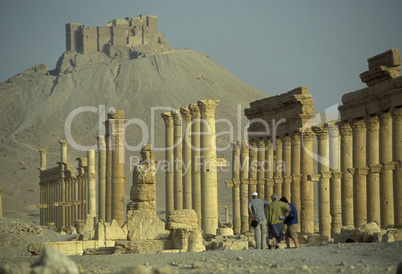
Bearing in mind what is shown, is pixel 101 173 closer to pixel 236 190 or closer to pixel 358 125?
pixel 236 190

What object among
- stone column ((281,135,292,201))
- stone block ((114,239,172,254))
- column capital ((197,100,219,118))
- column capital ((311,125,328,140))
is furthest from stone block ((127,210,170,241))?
stone column ((281,135,292,201))

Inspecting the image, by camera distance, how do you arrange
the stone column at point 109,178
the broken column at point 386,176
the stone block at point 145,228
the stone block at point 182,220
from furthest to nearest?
the stone column at point 109,178
the broken column at point 386,176
the stone block at point 182,220
the stone block at point 145,228

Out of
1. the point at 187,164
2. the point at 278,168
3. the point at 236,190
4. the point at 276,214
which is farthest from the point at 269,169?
the point at 276,214

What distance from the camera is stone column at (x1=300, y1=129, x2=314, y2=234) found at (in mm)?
35344

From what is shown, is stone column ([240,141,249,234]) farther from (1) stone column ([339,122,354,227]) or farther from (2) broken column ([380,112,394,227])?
(2) broken column ([380,112,394,227])

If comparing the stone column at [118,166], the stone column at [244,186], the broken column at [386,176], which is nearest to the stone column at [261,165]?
the stone column at [244,186]

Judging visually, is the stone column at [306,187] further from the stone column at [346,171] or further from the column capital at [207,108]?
the column capital at [207,108]

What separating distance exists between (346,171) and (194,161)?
8262 millimetres

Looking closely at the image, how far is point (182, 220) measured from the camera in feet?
78.3

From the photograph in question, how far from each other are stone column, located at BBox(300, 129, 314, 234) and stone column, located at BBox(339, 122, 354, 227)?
333cm

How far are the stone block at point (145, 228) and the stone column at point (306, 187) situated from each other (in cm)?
1338

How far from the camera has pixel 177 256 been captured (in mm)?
17391

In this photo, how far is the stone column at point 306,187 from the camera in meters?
35.3

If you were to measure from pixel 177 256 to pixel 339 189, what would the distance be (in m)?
17.9
